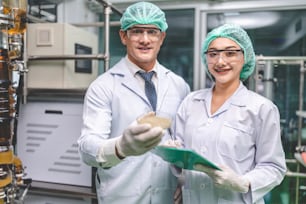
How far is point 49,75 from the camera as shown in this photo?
71.1 inches

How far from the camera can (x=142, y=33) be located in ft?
4.31

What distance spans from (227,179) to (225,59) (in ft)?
1.49

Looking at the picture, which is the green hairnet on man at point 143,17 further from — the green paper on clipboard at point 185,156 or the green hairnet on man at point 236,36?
the green paper on clipboard at point 185,156

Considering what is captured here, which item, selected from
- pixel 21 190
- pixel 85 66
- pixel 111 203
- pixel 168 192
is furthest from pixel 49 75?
pixel 168 192

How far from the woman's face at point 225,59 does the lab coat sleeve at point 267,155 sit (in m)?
0.18

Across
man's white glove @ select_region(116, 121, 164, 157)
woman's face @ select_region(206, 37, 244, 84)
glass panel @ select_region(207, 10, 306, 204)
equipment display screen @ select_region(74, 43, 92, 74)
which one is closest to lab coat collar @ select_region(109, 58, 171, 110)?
woman's face @ select_region(206, 37, 244, 84)

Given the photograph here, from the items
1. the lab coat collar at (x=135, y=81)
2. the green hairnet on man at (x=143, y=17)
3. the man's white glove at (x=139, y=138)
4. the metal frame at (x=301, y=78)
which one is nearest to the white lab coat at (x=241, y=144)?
the lab coat collar at (x=135, y=81)

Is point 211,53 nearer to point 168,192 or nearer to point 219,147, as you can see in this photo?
point 219,147

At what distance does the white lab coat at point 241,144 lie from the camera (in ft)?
3.63

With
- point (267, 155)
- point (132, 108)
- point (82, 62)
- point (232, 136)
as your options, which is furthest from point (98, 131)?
point (82, 62)

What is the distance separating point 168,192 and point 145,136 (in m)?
0.62

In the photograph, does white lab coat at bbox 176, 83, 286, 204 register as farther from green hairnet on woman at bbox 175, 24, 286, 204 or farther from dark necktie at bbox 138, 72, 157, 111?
dark necktie at bbox 138, 72, 157, 111

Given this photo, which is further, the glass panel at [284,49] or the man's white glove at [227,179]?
the glass panel at [284,49]

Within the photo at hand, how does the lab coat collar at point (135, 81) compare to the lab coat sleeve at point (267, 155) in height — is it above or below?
above
